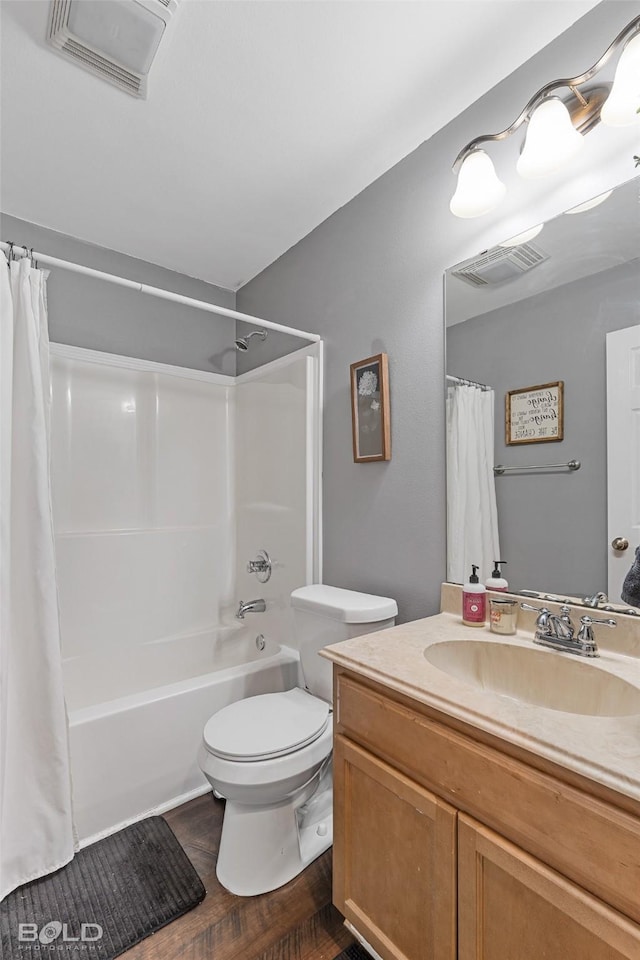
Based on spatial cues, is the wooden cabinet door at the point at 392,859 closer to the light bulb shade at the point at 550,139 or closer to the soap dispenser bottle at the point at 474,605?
the soap dispenser bottle at the point at 474,605

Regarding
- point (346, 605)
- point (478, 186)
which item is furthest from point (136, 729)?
point (478, 186)

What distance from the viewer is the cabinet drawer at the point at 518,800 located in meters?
0.67

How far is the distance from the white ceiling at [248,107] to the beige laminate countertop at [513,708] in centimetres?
164

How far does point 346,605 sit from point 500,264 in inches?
47.5

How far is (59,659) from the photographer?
153cm

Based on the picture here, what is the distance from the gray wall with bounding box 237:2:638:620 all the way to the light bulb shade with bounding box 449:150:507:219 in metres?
0.08

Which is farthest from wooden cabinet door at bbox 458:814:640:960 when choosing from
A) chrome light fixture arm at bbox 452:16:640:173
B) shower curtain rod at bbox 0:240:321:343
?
shower curtain rod at bbox 0:240:321:343

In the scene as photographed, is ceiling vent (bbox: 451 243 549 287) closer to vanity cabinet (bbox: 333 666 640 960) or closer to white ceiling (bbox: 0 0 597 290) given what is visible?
white ceiling (bbox: 0 0 597 290)

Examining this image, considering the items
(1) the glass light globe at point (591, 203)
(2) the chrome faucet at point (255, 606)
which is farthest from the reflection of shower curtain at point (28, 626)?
(1) the glass light globe at point (591, 203)

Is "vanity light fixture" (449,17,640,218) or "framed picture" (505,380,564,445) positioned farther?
"framed picture" (505,380,564,445)

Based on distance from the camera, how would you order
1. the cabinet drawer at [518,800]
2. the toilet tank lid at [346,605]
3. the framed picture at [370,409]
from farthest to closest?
1. the framed picture at [370,409]
2. the toilet tank lid at [346,605]
3. the cabinet drawer at [518,800]

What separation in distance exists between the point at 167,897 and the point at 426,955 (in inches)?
32.5

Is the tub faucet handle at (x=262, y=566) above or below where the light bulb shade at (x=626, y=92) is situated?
below

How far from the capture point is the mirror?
1.19 m
